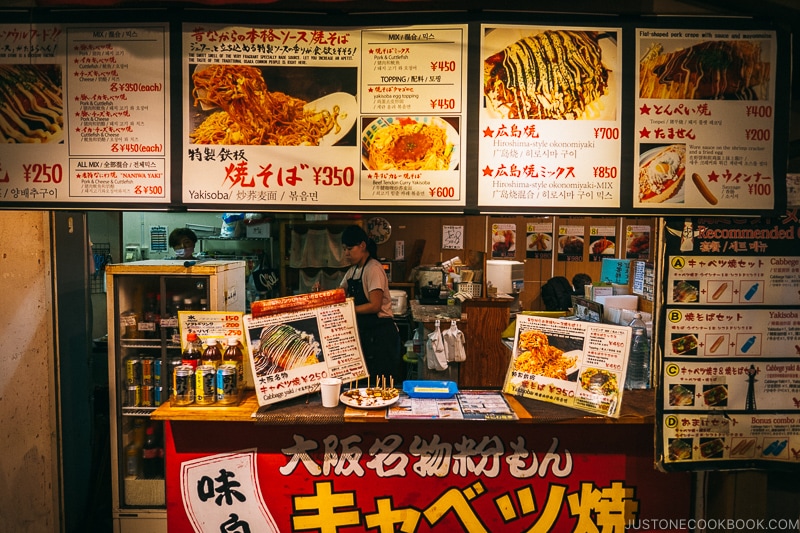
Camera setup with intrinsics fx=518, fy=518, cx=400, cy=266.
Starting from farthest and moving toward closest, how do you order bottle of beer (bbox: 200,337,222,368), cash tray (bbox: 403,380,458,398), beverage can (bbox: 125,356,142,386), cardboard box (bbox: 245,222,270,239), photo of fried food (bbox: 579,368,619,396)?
cardboard box (bbox: 245,222,270,239)
beverage can (bbox: 125,356,142,386)
cash tray (bbox: 403,380,458,398)
bottle of beer (bbox: 200,337,222,368)
photo of fried food (bbox: 579,368,619,396)

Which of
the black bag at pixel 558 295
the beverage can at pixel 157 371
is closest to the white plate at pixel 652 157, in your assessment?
the beverage can at pixel 157 371

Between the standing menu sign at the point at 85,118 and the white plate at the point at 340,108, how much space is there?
2.69 feet

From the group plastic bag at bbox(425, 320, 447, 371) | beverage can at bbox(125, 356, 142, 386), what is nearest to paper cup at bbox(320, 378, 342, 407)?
beverage can at bbox(125, 356, 142, 386)

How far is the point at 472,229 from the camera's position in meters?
10.0

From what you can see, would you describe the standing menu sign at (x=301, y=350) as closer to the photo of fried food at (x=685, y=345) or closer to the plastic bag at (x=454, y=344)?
the photo of fried food at (x=685, y=345)

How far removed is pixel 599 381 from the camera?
10.0ft

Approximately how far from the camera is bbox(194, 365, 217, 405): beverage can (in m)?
3.04

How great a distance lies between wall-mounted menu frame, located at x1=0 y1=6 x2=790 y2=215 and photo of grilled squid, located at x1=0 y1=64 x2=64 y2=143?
0.05 metres

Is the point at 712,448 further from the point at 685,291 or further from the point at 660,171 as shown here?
the point at 660,171

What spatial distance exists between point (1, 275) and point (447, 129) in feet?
10.9

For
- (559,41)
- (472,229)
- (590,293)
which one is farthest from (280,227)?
(559,41)

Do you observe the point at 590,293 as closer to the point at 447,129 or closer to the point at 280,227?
the point at 447,129

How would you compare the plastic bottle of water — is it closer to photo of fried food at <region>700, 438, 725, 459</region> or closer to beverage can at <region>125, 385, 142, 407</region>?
photo of fried food at <region>700, 438, 725, 459</region>

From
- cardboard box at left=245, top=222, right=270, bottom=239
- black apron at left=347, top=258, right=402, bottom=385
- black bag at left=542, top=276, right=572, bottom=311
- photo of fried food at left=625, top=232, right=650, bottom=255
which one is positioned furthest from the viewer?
photo of fried food at left=625, top=232, right=650, bottom=255
